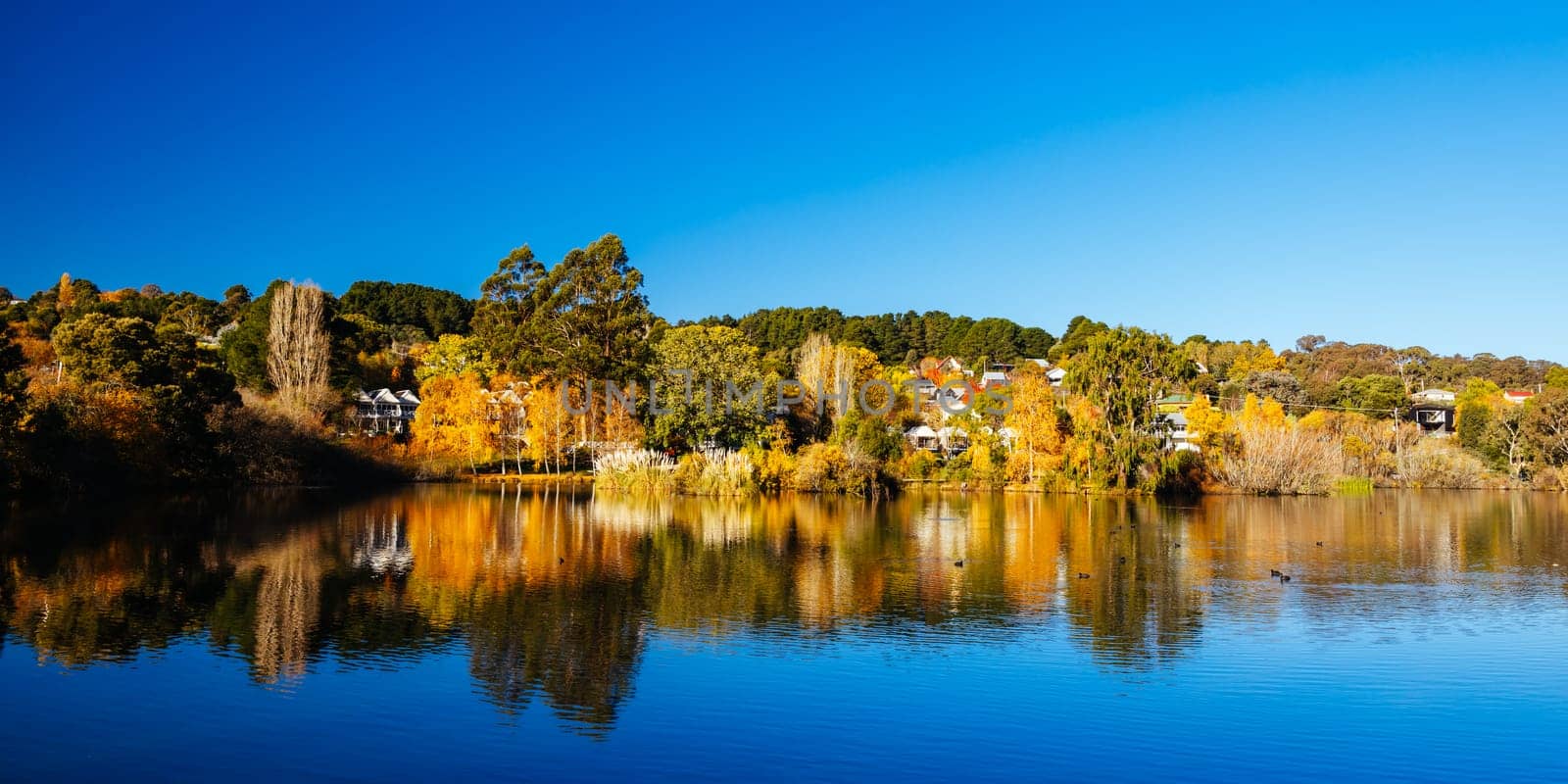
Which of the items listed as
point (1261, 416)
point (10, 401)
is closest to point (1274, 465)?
point (1261, 416)

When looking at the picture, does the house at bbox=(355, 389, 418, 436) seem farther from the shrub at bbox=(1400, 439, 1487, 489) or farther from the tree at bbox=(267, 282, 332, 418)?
the shrub at bbox=(1400, 439, 1487, 489)

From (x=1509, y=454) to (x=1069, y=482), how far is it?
33150 mm

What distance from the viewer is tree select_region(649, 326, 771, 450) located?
47.2 m

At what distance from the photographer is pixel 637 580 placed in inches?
754

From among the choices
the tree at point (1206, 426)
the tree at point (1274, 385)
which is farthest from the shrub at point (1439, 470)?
the tree at point (1274, 385)

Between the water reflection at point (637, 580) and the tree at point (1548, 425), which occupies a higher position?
the tree at point (1548, 425)

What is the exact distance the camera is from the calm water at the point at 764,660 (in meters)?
9.49

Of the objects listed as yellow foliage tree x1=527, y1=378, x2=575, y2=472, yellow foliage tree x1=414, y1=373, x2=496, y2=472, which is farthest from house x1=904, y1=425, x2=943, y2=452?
yellow foliage tree x1=414, y1=373, x2=496, y2=472

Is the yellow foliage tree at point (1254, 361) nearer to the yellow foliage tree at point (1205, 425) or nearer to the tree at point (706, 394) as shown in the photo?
the yellow foliage tree at point (1205, 425)

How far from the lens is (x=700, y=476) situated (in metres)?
44.8

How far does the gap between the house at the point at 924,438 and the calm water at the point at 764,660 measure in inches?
1392

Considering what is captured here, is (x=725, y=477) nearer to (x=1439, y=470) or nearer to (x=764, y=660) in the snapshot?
(x=764, y=660)

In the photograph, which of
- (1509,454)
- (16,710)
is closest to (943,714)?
(16,710)

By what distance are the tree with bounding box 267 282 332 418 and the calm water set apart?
100ft
